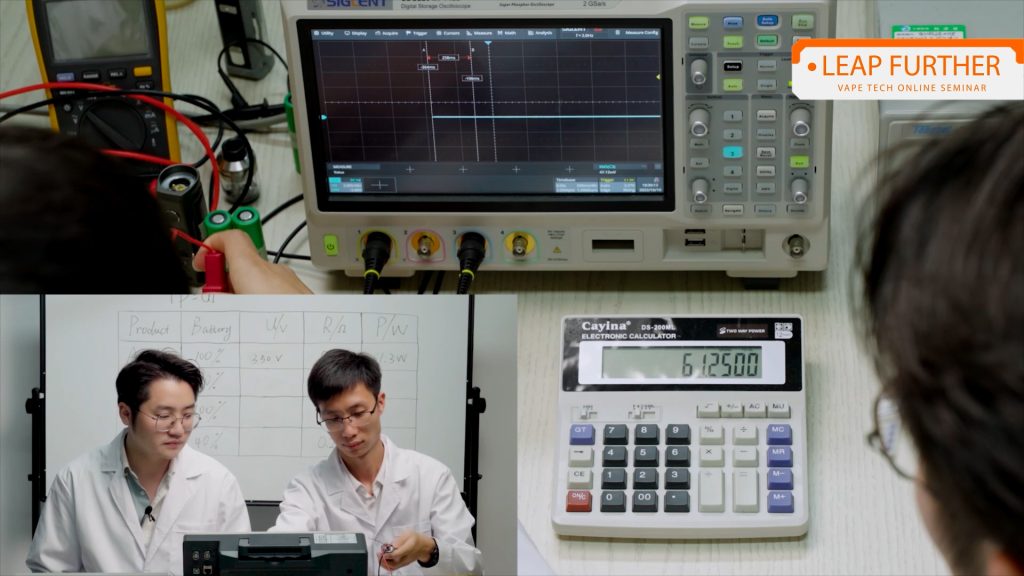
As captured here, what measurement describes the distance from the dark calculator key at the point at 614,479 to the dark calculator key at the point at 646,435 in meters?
0.04

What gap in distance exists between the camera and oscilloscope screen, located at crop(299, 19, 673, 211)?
1383 millimetres

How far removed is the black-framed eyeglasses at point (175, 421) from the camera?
1046mm

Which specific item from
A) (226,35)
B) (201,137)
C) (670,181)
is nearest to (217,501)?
(670,181)

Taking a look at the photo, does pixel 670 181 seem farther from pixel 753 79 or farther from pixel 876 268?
pixel 876 268

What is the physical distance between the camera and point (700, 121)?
1405 millimetres

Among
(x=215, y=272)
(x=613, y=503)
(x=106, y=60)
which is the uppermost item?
(x=106, y=60)

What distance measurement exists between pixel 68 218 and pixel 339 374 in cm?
24

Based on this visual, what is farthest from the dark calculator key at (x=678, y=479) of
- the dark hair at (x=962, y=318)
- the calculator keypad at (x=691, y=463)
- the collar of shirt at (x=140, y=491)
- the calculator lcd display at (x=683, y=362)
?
the dark hair at (x=962, y=318)

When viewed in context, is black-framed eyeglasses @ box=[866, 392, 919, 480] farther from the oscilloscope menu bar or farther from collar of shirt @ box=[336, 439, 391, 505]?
the oscilloscope menu bar

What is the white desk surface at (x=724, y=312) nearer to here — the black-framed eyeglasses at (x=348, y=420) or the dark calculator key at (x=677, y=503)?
the dark calculator key at (x=677, y=503)

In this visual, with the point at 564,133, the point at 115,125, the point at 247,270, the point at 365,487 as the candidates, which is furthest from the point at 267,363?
the point at 115,125

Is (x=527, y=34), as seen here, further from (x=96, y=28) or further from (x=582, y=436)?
(x=96, y=28)

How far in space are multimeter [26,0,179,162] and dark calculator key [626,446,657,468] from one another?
704 millimetres

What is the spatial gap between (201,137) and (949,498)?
3.83 ft
